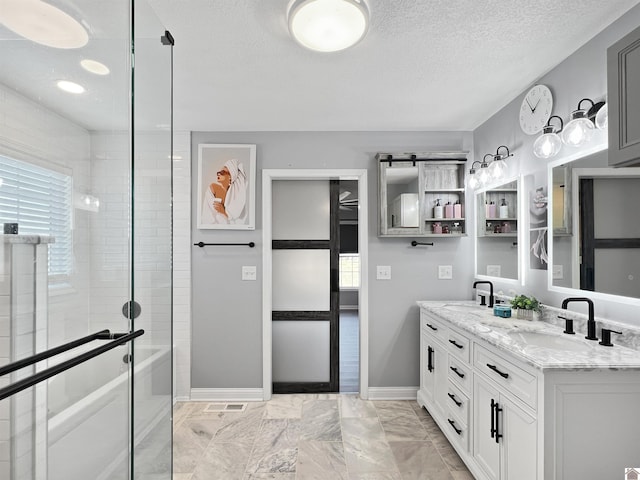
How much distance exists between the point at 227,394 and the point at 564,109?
3.32 metres

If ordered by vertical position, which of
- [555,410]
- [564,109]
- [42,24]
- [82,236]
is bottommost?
[555,410]

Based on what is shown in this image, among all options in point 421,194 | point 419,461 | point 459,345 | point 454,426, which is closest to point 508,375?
point 459,345

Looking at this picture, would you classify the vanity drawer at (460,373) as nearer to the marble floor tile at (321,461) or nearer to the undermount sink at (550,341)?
the undermount sink at (550,341)

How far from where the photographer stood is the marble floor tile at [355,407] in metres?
2.95

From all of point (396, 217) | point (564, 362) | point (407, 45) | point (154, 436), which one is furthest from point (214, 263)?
point (564, 362)

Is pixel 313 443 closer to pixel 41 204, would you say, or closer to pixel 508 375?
pixel 508 375

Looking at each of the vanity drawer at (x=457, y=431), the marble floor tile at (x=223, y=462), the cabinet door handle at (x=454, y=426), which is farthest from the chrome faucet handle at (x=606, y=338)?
the marble floor tile at (x=223, y=462)

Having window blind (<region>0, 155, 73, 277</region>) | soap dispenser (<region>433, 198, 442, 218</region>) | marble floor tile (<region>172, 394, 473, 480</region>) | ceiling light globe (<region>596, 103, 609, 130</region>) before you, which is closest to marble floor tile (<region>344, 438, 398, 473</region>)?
marble floor tile (<region>172, 394, 473, 480</region>)

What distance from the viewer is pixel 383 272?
3.29 meters

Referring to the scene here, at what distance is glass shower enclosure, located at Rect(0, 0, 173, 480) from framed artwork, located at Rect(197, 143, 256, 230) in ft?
5.75

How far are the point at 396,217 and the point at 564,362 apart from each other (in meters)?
1.88

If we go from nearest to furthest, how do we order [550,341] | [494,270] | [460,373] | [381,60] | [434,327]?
[550,341]
[381,60]
[460,373]
[434,327]
[494,270]

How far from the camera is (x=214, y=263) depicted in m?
3.26

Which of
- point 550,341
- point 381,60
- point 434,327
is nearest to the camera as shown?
point 550,341
